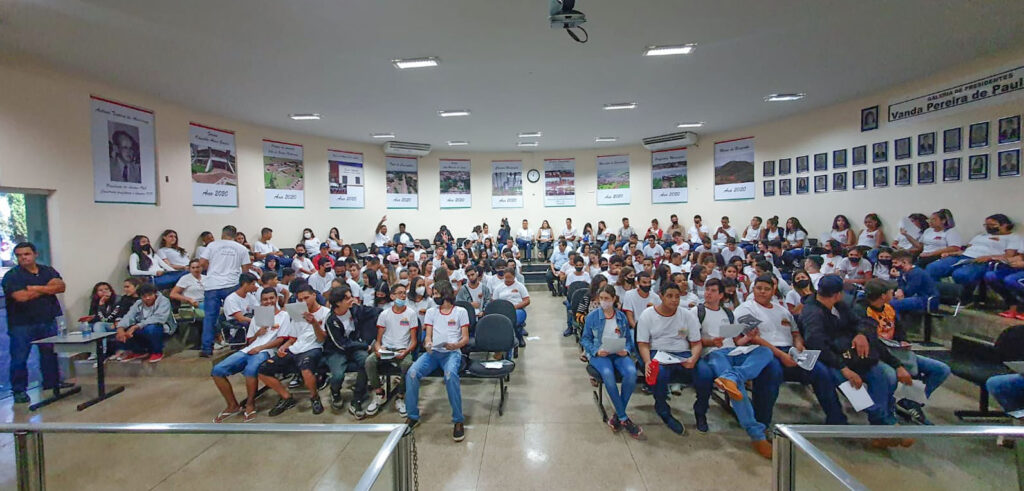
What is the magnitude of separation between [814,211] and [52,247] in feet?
47.2

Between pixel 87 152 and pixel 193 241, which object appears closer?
pixel 87 152

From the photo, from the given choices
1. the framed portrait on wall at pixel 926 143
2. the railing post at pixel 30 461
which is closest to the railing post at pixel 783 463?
the railing post at pixel 30 461

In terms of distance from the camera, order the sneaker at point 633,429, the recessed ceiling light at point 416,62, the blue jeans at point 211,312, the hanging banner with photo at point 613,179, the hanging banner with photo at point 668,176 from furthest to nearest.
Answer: the hanging banner with photo at point 613,179 → the hanging banner with photo at point 668,176 → the recessed ceiling light at point 416,62 → the blue jeans at point 211,312 → the sneaker at point 633,429

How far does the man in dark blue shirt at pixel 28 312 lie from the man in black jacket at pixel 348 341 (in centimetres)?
324

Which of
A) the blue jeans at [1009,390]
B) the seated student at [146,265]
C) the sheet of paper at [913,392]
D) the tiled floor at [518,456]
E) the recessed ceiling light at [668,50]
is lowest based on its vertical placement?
the tiled floor at [518,456]

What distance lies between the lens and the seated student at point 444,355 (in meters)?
3.68

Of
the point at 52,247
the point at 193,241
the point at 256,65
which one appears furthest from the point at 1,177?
the point at 256,65

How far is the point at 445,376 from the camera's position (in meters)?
3.83

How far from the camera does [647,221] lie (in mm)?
13633

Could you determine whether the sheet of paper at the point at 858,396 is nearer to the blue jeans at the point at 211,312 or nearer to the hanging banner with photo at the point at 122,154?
the blue jeans at the point at 211,312

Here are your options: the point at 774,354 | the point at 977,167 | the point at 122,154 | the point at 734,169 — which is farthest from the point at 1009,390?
the point at 122,154

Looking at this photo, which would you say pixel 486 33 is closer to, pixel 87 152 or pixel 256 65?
pixel 256 65

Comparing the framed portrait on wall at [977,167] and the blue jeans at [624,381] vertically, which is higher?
the framed portrait on wall at [977,167]

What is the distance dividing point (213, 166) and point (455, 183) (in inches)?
276
